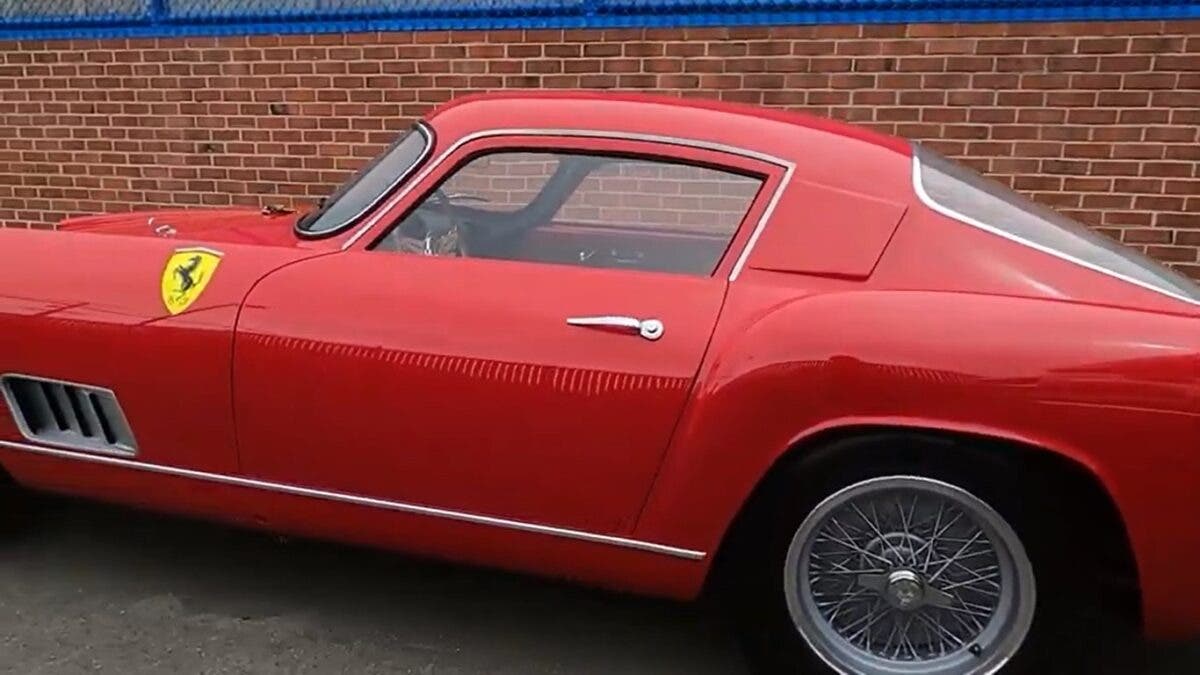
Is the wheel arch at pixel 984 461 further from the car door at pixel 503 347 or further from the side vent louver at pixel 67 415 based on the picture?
the side vent louver at pixel 67 415

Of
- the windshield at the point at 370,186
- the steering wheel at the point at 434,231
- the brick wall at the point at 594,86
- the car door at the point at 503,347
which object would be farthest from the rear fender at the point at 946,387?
the brick wall at the point at 594,86

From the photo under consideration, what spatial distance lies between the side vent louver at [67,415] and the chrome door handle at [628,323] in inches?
54.1

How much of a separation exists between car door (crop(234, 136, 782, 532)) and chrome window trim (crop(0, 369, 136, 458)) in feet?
1.27

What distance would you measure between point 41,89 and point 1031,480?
6.34 m

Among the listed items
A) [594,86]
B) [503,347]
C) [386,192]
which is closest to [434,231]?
[386,192]

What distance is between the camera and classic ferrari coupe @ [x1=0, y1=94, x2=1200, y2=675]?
6.78 ft

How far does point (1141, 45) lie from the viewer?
13.6 ft

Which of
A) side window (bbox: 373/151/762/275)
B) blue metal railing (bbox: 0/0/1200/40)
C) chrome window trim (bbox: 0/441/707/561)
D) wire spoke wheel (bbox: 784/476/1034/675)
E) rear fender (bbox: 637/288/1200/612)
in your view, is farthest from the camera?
blue metal railing (bbox: 0/0/1200/40)

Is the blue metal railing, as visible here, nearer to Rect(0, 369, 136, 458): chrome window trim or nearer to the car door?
the car door

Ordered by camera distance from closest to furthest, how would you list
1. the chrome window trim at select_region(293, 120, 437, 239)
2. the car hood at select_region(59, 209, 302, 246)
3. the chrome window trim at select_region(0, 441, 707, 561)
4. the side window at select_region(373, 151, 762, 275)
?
the chrome window trim at select_region(0, 441, 707, 561), the side window at select_region(373, 151, 762, 275), the chrome window trim at select_region(293, 120, 437, 239), the car hood at select_region(59, 209, 302, 246)

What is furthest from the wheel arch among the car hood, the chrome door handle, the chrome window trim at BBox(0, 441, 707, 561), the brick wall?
the brick wall

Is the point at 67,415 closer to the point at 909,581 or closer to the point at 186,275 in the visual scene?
the point at 186,275

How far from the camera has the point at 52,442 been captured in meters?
2.70

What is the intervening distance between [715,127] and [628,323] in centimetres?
61
